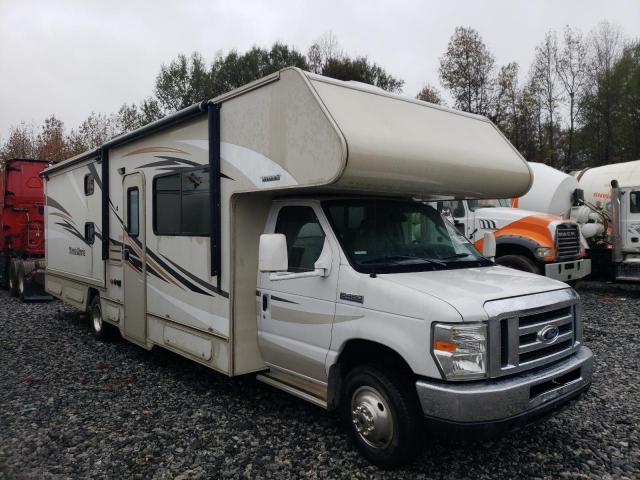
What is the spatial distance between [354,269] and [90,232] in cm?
577

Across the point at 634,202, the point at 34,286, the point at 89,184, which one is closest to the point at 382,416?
the point at 89,184

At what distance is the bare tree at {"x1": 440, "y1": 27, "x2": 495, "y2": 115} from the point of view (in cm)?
2889

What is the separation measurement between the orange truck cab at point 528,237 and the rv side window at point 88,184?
20.5 ft

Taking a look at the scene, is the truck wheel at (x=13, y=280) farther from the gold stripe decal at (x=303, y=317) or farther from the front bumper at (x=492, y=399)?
the front bumper at (x=492, y=399)

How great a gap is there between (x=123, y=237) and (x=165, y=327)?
5.77 ft

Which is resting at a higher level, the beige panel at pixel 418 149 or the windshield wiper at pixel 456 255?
the beige panel at pixel 418 149

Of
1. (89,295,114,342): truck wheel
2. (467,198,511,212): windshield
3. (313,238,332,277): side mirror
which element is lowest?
(89,295,114,342): truck wheel

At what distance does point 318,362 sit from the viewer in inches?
172

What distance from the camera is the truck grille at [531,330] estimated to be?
3.54 m

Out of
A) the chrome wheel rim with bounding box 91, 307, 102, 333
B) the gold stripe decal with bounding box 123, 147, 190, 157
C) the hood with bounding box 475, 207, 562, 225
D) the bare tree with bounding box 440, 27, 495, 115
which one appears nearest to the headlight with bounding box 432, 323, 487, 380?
the gold stripe decal with bounding box 123, 147, 190, 157

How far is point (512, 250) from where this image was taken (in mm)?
10734

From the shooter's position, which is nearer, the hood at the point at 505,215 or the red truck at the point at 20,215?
the hood at the point at 505,215

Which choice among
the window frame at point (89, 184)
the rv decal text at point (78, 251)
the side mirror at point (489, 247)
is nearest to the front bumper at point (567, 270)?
the side mirror at point (489, 247)

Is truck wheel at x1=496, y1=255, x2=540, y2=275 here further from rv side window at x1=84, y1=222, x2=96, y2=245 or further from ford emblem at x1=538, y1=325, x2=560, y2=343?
rv side window at x1=84, y1=222, x2=96, y2=245
